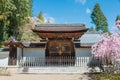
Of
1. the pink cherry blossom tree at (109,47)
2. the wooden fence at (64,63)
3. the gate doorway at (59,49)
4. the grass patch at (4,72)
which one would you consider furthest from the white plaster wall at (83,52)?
the grass patch at (4,72)

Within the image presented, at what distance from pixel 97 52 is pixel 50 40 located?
525 centimetres

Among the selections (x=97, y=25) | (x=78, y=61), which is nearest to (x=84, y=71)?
(x=78, y=61)

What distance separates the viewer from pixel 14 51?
78.3ft

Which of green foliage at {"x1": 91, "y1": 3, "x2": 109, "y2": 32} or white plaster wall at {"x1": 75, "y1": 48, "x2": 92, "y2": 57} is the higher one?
green foliage at {"x1": 91, "y1": 3, "x2": 109, "y2": 32}

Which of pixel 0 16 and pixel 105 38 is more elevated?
pixel 0 16

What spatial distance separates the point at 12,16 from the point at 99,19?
36299 mm

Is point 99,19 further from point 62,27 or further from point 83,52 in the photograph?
point 62,27

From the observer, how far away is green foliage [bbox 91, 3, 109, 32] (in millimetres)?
69562

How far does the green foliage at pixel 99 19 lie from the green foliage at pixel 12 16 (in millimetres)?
33027

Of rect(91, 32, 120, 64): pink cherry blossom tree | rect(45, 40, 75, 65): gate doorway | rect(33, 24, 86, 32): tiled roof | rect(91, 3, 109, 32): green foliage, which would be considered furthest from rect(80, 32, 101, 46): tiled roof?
rect(91, 3, 109, 32): green foliage

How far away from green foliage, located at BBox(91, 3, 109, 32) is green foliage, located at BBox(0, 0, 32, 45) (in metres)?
33.0

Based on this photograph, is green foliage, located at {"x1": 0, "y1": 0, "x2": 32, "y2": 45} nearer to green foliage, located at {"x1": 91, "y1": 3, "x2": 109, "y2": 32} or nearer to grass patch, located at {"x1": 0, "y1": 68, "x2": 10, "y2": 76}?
A: grass patch, located at {"x1": 0, "y1": 68, "x2": 10, "y2": 76}

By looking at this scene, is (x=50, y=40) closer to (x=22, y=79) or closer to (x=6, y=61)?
(x=6, y=61)

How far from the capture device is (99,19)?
70.4 m
